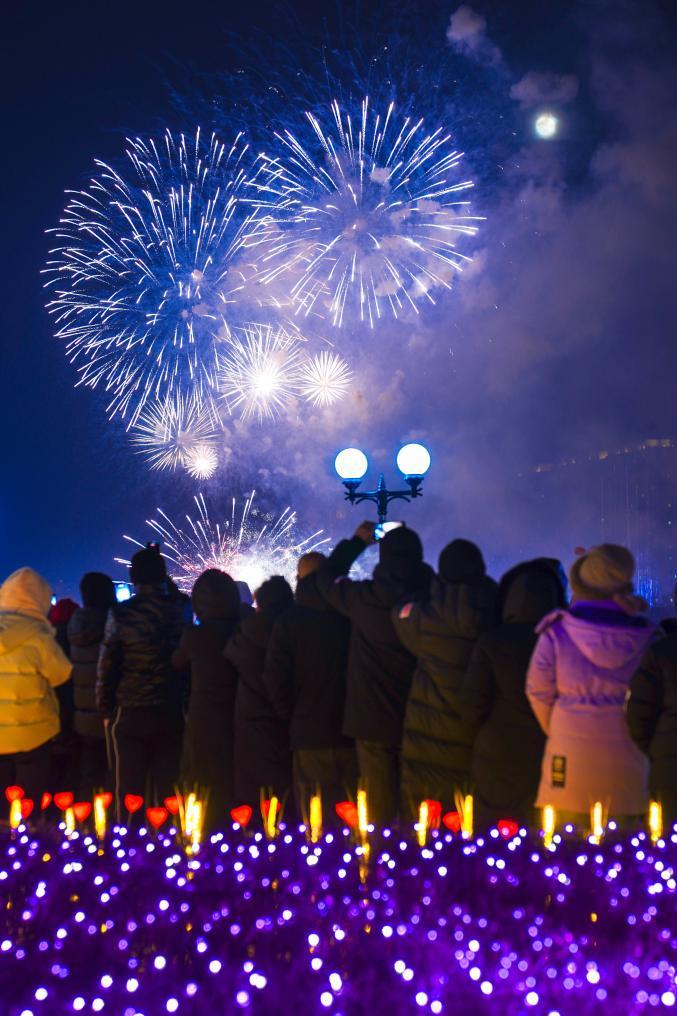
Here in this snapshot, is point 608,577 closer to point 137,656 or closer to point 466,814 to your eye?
point 466,814

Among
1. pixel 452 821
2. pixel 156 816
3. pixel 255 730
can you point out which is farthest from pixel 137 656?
pixel 452 821

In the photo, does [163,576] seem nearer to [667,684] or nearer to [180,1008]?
[667,684]

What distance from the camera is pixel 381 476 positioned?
12.5 meters

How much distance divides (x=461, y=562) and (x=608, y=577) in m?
0.92

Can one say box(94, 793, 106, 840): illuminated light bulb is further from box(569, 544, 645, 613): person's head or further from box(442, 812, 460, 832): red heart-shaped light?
box(569, 544, 645, 613): person's head

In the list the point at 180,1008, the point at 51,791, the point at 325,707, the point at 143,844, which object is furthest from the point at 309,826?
the point at 51,791

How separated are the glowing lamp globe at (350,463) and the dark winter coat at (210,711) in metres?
5.13

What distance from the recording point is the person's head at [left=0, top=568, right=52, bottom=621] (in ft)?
23.7

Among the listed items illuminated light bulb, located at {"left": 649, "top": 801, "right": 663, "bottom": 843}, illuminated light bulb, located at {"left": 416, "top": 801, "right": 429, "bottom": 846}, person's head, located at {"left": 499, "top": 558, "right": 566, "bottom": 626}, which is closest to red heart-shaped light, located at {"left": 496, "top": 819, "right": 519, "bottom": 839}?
illuminated light bulb, located at {"left": 416, "top": 801, "right": 429, "bottom": 846}

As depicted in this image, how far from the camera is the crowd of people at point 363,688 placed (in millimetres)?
5215

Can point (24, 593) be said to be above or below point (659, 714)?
above

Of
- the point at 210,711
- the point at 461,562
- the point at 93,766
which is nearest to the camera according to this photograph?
the point at 461,562

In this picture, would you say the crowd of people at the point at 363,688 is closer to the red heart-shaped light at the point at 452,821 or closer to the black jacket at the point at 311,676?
the black jacket at the point at 311,676

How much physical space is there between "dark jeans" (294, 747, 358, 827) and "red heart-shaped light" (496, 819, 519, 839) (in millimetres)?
1845
